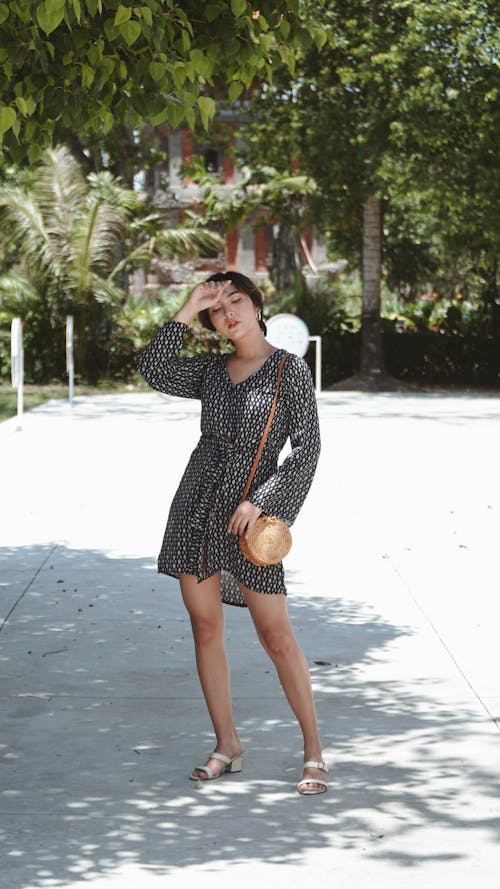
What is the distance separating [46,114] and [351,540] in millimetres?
4129

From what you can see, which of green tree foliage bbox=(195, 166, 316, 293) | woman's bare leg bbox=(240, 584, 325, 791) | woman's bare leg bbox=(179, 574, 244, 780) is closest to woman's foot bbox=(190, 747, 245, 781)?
woman's bare leg bbox=(179, 574, 244, 780)

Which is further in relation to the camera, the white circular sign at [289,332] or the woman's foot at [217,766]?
the white circular sign at [289,332]

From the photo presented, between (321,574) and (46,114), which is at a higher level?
(46,114)

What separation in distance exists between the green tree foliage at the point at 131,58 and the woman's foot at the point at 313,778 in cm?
268

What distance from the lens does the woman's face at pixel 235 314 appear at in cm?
488

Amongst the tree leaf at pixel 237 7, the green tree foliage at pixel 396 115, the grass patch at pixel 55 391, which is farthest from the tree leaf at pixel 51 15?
the green tree foliage at pixel 396 115

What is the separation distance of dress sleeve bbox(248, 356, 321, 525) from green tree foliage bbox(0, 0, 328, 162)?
1.67 m

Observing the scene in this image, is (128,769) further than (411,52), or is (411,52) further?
(411,52)

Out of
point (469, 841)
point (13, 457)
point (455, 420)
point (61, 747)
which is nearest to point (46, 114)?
point (61, 747)

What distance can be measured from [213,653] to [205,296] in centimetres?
118

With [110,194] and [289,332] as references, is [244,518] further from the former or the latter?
[110,194]

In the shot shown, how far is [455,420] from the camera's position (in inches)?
891

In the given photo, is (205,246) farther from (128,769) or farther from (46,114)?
(128,769)

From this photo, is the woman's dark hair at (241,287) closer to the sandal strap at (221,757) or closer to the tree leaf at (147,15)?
the tree leaf at (147,15)
